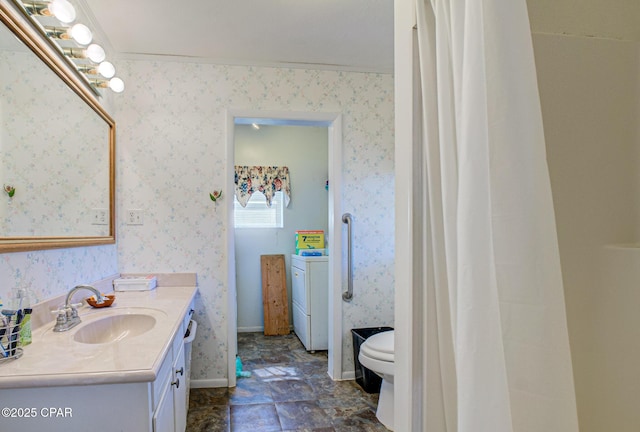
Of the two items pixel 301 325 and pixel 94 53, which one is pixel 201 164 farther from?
pixel 301 325

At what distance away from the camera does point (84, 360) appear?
1028mm

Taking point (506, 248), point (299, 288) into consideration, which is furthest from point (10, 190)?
point (299, 288)

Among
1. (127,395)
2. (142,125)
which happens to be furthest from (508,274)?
(142,125)

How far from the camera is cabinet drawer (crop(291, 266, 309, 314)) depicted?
11.7 feet

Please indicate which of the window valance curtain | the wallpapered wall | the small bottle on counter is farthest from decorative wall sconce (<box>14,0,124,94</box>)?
the window valance curtain

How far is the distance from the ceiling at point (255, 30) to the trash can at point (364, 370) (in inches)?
80.4

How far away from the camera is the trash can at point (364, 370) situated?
2578 millimetres

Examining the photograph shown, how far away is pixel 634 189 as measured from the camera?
24.3 inches

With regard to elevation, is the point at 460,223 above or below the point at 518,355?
above

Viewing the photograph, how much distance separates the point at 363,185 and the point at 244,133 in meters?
1.92

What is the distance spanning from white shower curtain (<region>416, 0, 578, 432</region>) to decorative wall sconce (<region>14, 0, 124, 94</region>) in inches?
66.3

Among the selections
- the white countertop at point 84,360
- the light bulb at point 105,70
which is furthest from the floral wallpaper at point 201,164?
the white countertop at point 84,360

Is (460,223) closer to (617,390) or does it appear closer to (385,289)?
(617,390)

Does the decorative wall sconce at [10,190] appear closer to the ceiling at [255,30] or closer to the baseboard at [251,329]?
the ceiling at [255,30]
